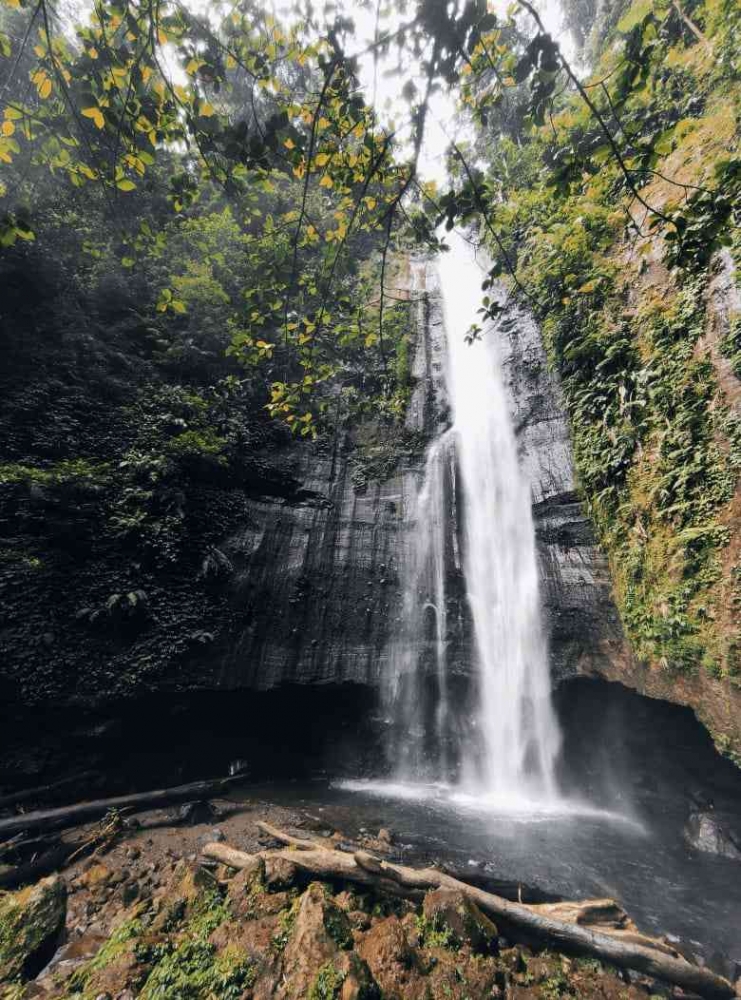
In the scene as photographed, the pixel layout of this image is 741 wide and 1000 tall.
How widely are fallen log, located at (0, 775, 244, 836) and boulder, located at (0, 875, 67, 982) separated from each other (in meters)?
1.73

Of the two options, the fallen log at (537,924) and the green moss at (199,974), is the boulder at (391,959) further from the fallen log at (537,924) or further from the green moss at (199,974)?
the green moss at (199,974)

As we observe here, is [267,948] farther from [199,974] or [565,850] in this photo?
[565,850]

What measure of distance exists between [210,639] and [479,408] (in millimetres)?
8209

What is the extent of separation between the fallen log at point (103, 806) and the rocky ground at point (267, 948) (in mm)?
1392

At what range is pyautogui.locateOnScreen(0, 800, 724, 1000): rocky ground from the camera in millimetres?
3047

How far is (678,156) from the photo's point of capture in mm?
7148

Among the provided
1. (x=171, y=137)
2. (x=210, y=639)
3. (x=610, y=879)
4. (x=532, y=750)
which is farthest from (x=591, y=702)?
(x=171, y=137)

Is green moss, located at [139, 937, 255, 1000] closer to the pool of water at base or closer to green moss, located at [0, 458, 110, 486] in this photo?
the pool of water at base

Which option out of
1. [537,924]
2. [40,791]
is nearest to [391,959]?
[537,924]

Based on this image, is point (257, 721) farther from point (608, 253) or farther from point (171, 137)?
point (608, 253)

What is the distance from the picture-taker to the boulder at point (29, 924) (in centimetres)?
326

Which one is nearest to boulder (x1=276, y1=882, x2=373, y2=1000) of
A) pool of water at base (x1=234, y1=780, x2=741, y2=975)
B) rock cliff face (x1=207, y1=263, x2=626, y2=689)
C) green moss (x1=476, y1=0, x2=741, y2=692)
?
pool of water at base (x1=234, y1=780, x2=741, y2=975)

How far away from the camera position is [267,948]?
3.32 metres

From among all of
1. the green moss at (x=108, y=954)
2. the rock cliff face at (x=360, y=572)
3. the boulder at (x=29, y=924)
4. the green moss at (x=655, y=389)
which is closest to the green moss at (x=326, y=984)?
the green moss at (x=108, y=954)
